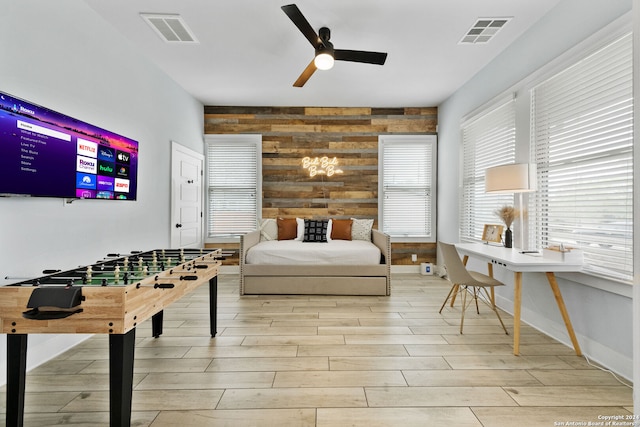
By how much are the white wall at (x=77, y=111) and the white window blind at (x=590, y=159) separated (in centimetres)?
393

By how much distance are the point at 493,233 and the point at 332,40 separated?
263 cm

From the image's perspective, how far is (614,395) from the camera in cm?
191

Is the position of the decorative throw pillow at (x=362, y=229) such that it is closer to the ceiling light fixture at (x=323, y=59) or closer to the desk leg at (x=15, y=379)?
the ceiling light fixture at (x=323, y=59)

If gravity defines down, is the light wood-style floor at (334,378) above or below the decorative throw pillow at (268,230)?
below

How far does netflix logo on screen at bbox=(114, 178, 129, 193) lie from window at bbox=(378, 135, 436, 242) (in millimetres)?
3751

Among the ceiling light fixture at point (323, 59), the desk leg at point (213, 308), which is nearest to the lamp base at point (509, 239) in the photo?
the ceiling light fixture at point (323, 59)

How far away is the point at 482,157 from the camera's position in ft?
13.3

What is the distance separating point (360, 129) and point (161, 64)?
3.09 metres

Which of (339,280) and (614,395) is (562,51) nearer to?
(614,395)

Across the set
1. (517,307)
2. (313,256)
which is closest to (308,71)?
(313,256)

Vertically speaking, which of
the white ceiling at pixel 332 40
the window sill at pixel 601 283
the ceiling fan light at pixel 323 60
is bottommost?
the window sill at pixel 601 283

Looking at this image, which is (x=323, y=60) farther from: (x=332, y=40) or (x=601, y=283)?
(x=601, y=283)

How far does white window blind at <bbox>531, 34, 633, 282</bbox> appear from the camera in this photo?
2156 millimetres

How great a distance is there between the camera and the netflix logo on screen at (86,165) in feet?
8.23
